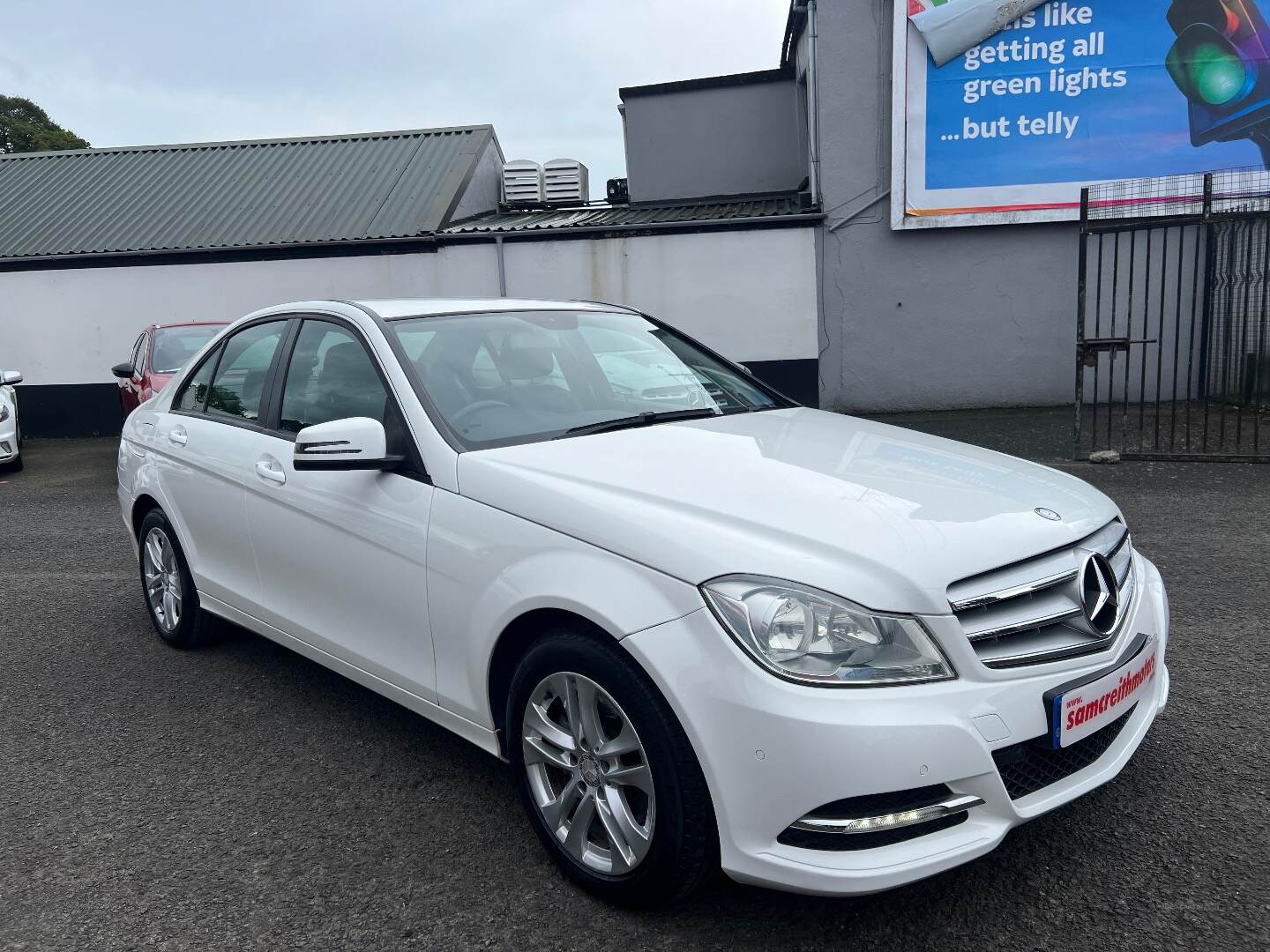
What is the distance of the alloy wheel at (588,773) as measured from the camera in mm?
2432

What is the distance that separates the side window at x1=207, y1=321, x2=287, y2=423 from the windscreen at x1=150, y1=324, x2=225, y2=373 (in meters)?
6.22

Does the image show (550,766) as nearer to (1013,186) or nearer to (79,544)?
(79,544)

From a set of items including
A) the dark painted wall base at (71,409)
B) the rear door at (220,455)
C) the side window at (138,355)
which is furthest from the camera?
the dark painted wall base at (71,409)

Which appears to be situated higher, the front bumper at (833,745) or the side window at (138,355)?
the side window at (138,355)

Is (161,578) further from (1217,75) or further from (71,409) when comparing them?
(1217,75)

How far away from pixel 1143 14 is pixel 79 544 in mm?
11887

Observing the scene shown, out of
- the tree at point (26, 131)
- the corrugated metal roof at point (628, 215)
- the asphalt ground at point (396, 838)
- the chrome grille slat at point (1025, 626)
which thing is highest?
the tree at point (26, 131)

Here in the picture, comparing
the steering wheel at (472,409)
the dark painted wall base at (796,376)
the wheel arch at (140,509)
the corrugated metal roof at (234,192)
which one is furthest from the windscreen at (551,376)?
the corrugated metal roof at (234,192)

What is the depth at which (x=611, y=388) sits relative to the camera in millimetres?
3582

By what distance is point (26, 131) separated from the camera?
44.1 m

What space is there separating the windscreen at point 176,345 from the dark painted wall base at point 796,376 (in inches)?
252

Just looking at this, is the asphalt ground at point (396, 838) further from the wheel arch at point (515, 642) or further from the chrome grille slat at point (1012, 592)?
the chrome grille slat at point (1012, 592)

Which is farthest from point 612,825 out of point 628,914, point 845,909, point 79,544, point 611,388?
point 79,544

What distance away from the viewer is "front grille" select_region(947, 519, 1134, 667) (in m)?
2.28
